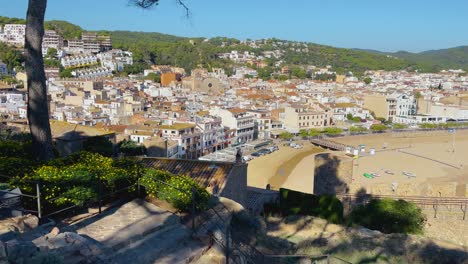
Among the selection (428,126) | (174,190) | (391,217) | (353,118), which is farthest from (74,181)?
(353,118)

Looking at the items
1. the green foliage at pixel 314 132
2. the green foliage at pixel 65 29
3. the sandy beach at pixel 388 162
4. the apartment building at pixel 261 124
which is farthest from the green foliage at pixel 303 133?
the green foliage at pixel 65 29

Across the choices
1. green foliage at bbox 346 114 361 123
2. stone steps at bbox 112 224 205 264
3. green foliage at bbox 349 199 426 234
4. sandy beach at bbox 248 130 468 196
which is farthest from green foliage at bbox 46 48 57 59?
stone steps at bbox 112 224 205 264

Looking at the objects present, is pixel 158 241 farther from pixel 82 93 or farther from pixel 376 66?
pixel 376 66

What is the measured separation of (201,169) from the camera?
1177cm

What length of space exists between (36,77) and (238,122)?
143ft

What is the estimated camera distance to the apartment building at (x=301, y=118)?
5850 cm

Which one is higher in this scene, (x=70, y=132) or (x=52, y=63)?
(x=52, y=63)

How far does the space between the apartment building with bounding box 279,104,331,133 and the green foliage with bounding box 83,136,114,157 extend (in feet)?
140

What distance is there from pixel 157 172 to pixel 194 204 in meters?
1.25

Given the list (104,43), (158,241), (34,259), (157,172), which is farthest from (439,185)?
(104,43)

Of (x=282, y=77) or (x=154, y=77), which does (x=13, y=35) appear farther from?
(x=282, y=77)

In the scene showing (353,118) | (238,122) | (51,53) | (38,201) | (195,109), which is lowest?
(353,118)

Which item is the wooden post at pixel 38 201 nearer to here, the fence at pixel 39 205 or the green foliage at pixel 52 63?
the fence at pixel 39 205

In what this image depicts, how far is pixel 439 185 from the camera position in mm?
14445
